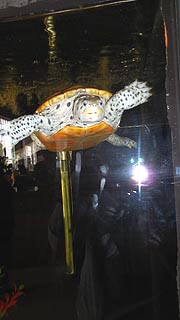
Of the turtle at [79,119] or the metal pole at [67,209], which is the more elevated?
the turtle at [79,119]

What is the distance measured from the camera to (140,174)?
4.78 ft

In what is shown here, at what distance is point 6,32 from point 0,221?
874mm

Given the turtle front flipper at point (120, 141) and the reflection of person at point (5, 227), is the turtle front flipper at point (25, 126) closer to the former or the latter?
the reflection of person at point (5, 227)

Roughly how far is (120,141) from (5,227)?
2.23 feet

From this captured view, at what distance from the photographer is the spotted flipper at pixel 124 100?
1500mm

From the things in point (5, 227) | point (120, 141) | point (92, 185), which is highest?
point (120, 141)

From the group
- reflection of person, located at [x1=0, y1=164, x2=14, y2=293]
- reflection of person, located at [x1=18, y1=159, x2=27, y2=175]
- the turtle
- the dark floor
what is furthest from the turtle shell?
the dark floor

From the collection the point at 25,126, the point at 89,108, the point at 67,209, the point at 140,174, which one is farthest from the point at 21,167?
the point at 140,174

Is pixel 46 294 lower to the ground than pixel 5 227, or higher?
lower

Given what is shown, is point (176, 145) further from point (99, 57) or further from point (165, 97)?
point (99, 57)

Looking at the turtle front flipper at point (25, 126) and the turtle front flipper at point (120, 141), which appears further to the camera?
the turtle front flipper at point (25, 126)

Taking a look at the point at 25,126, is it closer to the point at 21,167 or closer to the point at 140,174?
the point at 21,167

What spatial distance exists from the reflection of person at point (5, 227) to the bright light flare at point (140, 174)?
0.59 meters

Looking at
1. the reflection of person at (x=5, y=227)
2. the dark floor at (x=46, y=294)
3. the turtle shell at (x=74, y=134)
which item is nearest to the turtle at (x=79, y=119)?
the turtle shell at (x=74, y=134)
